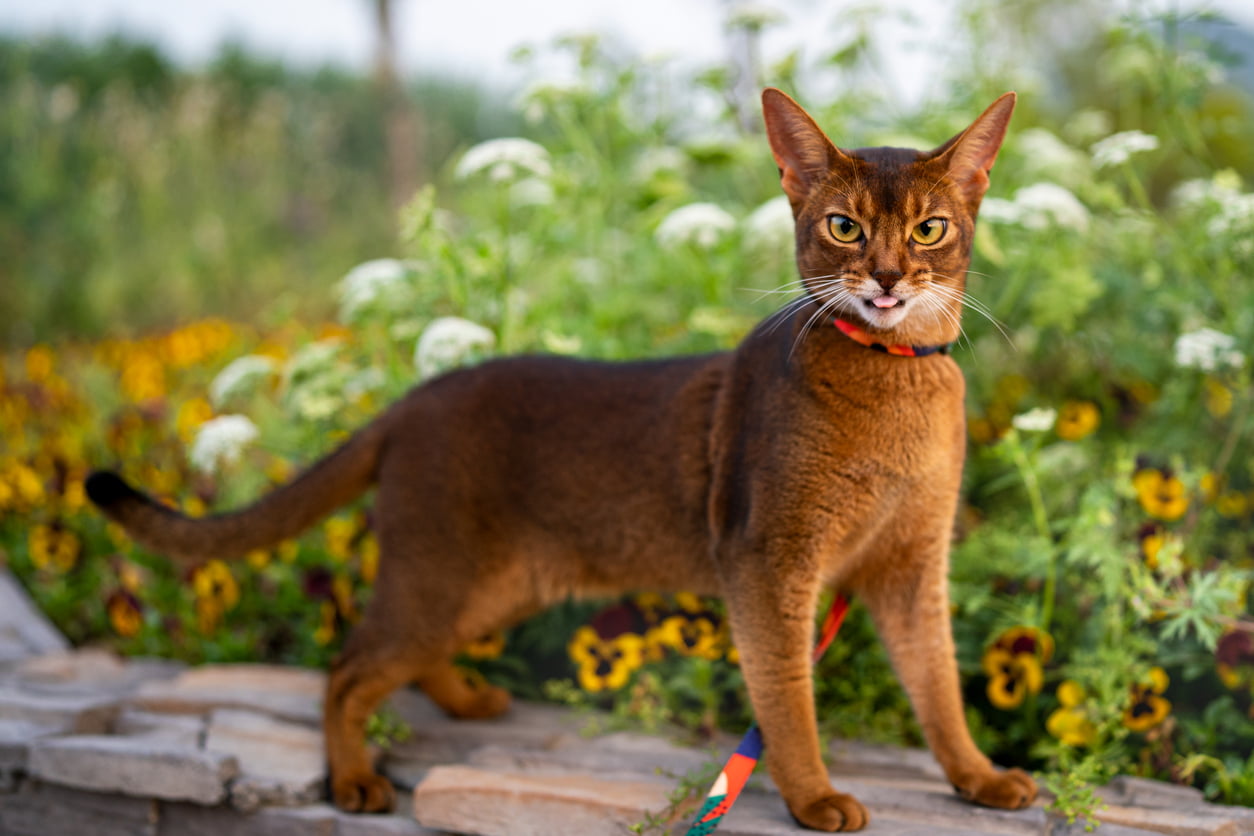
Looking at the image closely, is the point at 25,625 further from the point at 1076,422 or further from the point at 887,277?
the point at 1076,422

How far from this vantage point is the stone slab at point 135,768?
266 cm

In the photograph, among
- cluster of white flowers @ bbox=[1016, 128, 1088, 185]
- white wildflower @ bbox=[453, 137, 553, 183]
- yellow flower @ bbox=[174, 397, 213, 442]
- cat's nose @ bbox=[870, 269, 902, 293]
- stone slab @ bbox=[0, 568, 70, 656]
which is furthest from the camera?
yellow flower @ bbox=[174, 397, 213, 442]

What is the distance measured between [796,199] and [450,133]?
12.4m

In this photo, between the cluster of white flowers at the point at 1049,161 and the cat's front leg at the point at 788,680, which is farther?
the cluster of white flowers at the point at 1049,161

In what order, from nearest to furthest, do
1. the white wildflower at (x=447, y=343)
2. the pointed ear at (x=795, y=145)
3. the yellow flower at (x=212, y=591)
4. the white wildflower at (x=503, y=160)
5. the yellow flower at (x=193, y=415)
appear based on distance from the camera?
the pointed ear at (x=795, y=145), the white wildflower at (x=447, y=343), the white wildflower at (x=503, y=160), the yellow flower at (x=212, y=591), the yellow flower at (x=193, y=415)

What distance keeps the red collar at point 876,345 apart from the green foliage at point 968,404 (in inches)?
17.6

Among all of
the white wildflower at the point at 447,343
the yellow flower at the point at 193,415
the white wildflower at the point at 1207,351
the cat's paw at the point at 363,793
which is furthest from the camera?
the yellow flower at the point at 193,415

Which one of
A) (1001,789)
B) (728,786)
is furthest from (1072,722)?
(728,786)

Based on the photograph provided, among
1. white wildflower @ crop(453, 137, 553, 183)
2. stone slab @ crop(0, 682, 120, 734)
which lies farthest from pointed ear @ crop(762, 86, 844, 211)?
stone slab @ crop(0, 682, 120, 734)

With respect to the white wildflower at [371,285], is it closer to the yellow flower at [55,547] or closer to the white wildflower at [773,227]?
the white wildflower at [773,227]

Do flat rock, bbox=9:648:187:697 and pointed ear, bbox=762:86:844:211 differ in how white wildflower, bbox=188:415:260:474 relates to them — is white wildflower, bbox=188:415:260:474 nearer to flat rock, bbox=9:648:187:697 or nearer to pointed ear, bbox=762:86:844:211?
flat rock, bbox=9:648:187:697

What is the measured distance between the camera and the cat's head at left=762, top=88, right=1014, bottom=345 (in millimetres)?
2039

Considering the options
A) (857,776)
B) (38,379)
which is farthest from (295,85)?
(857,776)

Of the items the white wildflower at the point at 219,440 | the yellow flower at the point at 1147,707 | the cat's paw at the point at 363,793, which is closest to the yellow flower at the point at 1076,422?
the yellow flower at the point at 1147,707
